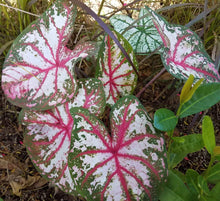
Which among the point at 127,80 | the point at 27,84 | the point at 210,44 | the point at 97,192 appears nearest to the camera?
the point at 97,192

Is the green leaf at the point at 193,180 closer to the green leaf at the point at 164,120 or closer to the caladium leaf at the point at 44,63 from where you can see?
the green leaf at the point at 164,120

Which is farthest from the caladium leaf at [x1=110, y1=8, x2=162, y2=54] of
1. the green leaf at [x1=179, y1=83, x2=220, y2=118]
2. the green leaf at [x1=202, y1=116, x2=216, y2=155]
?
the green leaf at [x1=202, y1=116, x2=216, y2=155]

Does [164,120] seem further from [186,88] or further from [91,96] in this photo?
[91,96]

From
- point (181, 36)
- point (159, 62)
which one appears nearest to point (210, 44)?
point (159, 62)

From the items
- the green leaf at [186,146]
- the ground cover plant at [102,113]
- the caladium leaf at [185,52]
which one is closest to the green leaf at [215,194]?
the ground cover plant at [102,113]

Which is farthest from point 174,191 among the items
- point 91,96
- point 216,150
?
point 91,96

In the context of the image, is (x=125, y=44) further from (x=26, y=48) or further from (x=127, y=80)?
(x=26, y=48)
